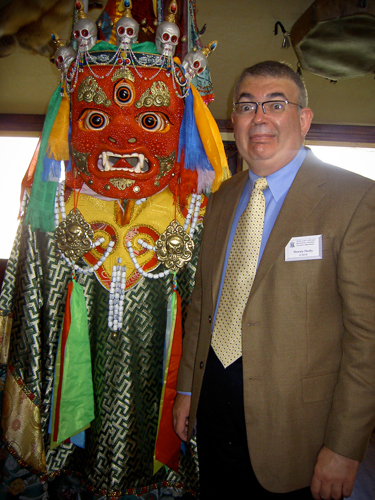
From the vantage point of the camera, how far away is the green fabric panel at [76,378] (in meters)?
1.40

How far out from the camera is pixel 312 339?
0.97 metres

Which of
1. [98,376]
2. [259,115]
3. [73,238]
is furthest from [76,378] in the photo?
[259,115]

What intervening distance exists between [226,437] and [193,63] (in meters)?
1.35

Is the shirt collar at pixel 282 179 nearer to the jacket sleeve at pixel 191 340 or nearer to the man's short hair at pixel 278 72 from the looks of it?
the man's short hair at pixel 278 72

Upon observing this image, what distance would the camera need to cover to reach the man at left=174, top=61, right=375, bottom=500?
92 centimetres

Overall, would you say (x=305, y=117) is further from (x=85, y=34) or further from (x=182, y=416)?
(x=182, y=416)

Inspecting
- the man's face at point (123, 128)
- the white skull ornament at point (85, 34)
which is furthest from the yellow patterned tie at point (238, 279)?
the white skull ornament at point (85, 34)

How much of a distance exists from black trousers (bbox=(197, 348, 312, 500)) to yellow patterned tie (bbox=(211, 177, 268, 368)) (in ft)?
0.18

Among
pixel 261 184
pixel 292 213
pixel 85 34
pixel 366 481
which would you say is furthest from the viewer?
pixel 366 481

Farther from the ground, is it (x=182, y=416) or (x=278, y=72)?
(x=278, y=72)

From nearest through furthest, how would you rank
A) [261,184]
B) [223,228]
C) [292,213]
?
[292,213]
[261,184]
[223,228]

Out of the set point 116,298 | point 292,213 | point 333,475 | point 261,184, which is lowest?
point 333,475

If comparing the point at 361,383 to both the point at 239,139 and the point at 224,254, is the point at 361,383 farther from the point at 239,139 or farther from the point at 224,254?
the point at 239,139

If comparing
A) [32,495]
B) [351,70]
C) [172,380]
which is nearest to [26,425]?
[32,495]
